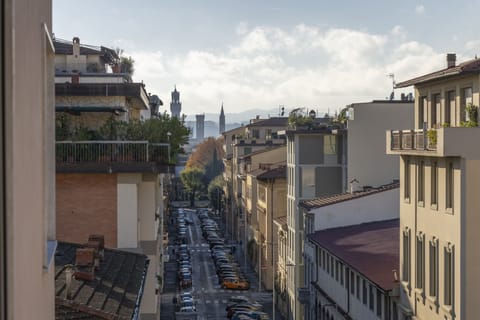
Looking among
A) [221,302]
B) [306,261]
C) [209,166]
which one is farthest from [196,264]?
[209,166]

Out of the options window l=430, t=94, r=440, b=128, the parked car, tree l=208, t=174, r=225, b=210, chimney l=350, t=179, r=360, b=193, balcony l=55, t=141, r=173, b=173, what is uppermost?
window l=430, t=94, r=440, b=128

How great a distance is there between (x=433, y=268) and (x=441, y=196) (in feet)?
7.93

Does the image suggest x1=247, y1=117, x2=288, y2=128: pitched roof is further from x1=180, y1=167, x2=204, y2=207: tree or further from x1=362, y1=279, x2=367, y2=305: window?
x1=362, y1=279, x2=367, y2=305: window

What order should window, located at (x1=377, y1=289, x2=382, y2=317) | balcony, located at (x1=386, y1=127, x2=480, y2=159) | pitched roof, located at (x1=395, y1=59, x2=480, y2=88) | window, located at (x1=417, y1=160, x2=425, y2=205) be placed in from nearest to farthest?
balcony, located at (x1=386, y1=127, x2=480, y2=159), pitched roof, located at (x1=395, y1=59, x2=480, y2=88), window, located at (x1=417, y1=160, x2=425, y2=205), window, located at (x1=377, y1=289, x2=382, y2=317)

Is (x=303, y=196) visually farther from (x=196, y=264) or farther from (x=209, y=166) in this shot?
(x=209, y=166)

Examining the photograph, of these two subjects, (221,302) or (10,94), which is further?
(221,302)

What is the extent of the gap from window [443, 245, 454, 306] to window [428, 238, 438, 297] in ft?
3.64

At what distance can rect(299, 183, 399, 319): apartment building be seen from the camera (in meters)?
38.8

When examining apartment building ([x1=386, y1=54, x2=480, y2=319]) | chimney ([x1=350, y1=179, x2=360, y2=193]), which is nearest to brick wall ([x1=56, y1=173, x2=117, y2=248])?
apartment building ([x1=386, y1=54, x2=480, y2=319])

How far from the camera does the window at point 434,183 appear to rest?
27.0 metres

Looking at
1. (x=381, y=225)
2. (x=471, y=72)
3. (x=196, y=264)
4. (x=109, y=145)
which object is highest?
(x=471, y=72)

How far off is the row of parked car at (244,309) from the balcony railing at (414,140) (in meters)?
26.9

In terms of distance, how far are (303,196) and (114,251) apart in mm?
34767

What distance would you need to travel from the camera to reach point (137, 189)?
85.4ft
